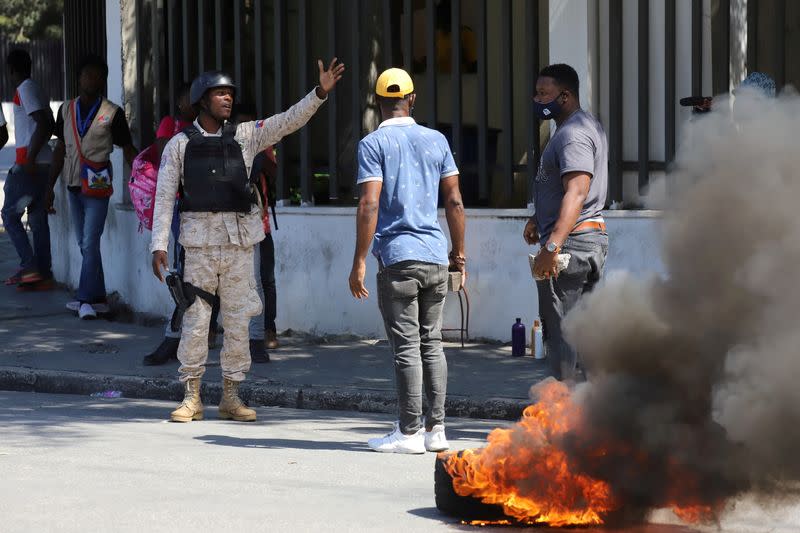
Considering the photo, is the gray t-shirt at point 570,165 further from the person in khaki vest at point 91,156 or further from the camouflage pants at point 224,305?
the person in khaki vest at point 91,156

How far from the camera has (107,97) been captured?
12586 millimetres

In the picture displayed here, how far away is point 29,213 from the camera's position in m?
13.4

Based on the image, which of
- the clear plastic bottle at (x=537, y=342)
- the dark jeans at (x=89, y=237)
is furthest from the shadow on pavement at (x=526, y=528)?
the dark jeans at (x=89, y=237)

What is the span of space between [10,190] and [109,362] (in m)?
3.85

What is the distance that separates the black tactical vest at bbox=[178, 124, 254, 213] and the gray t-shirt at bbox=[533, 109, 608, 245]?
1635 mm

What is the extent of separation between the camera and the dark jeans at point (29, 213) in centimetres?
1318

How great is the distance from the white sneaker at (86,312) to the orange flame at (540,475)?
22.1ft

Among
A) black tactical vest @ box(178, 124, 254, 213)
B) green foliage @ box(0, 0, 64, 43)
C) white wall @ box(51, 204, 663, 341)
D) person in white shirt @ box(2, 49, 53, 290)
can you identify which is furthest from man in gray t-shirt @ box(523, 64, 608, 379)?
green foliage @ box(0, 0, 64, 43)

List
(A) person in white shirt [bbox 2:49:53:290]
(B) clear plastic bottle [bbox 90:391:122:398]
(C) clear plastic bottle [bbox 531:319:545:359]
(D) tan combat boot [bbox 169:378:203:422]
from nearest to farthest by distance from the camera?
(D) tan combat boot [bbox 169:378:203:422], (B) clear plastic bottle [bbox 90:391:122:398], (C) clear plastic bottle [bbox 531:319:545:359], (A) person in white shirt [bbox 2:49:53:290]

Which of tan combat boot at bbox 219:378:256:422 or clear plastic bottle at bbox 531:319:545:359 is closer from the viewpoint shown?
tan combat boot at bbox 219:378:256:422

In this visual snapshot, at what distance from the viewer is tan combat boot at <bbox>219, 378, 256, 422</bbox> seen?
26.7 feet

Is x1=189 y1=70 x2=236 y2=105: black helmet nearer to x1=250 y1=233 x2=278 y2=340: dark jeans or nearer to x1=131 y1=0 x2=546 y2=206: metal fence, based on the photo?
x1=250 y1=233 x2=278 y2=340: dark jeans

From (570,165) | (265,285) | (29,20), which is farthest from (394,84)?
(29,20)

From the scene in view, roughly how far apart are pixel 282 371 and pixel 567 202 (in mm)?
3181
